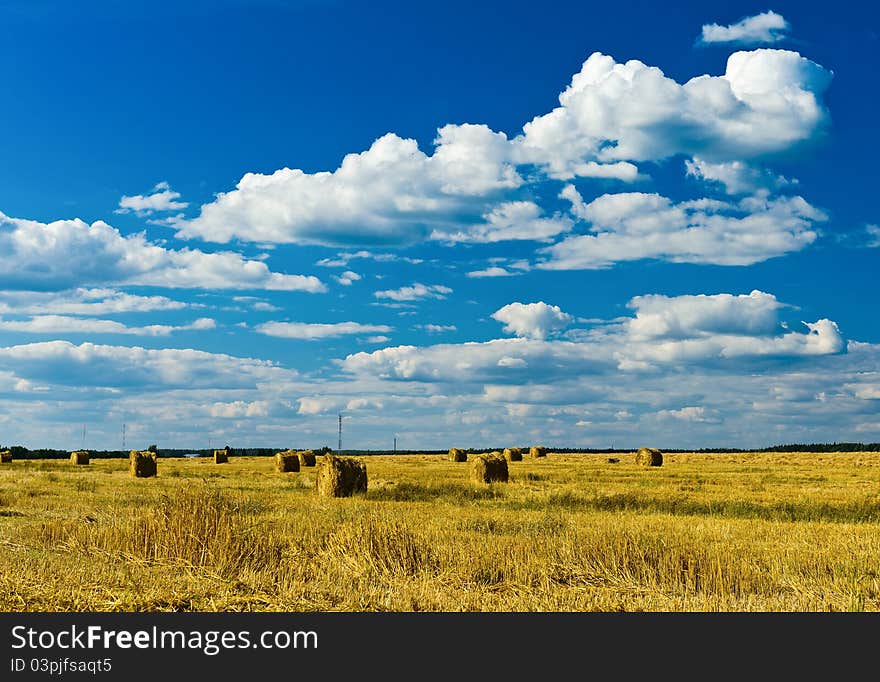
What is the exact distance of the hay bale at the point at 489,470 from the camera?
35.9m

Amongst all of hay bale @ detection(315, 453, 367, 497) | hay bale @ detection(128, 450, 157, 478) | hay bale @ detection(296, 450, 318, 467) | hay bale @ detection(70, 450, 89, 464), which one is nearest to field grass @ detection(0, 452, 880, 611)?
hay bale @ detection(315, 453, 367, 497)

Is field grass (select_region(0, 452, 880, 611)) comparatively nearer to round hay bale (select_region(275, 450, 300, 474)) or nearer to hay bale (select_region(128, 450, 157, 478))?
hay bale (select_region(128, 450, 157, 478))

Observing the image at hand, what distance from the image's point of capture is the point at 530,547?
42.9 ft

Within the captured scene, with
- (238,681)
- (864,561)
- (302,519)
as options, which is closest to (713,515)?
(864,561)

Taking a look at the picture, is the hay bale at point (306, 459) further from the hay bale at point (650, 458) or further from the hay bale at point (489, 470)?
the hay bale at point (650, 458)

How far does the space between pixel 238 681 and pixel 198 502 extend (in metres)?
6.15

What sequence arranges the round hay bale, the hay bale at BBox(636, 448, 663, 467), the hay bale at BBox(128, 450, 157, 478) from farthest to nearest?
the hay bale at BBox(636, 448, 663, 467), the round hay bale, the hay bale at BBox(128, 450, 157, 478)

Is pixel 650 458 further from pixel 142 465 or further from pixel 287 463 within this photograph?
pixel 142 465

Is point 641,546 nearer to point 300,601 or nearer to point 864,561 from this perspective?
point 864,561

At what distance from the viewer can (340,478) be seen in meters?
28.7

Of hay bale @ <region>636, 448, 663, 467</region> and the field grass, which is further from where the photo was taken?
hay bale @ <region>636, 448, 663, 467</region>

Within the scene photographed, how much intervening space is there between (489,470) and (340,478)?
9.03m

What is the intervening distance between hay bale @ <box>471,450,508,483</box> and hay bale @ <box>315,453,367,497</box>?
739 cm

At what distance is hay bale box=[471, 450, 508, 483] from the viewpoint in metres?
35.9
